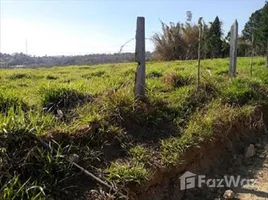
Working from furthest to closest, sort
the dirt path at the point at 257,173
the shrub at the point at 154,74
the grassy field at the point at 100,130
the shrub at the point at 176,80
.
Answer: the shrub at the point at 154,74, the shrub at the point at 176,80, the dirt path at the point at 257,173, the grassy field at the point at 100,130

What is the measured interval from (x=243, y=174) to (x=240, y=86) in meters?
2.09

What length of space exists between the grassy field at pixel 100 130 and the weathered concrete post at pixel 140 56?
121mm

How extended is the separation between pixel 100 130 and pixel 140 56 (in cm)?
119

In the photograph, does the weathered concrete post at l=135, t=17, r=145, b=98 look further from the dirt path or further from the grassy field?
the dirt path

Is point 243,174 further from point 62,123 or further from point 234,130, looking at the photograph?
point 62,123

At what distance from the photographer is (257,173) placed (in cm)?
383

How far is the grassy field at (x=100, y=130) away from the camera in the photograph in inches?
103

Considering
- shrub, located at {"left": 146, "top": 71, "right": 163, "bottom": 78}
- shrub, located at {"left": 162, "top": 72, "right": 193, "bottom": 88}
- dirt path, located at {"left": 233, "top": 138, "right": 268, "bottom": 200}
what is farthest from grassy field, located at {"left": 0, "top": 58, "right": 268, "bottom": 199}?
shrub, located at {"left": 146, "top": 71, "right": 163, "bottom": 78}

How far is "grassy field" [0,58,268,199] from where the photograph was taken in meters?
2.61

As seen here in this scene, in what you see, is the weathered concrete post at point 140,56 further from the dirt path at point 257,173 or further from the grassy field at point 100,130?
the dirt path at point 257,173

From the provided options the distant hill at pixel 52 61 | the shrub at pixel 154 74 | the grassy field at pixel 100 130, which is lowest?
the grassy field at pixel 100 130

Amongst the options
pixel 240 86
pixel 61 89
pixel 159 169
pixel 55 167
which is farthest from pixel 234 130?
pixel 55 167

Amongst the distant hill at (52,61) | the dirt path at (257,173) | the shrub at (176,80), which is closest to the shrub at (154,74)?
the shrub at (176,80)

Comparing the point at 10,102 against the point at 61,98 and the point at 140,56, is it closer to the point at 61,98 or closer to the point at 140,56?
the point at 61,98
